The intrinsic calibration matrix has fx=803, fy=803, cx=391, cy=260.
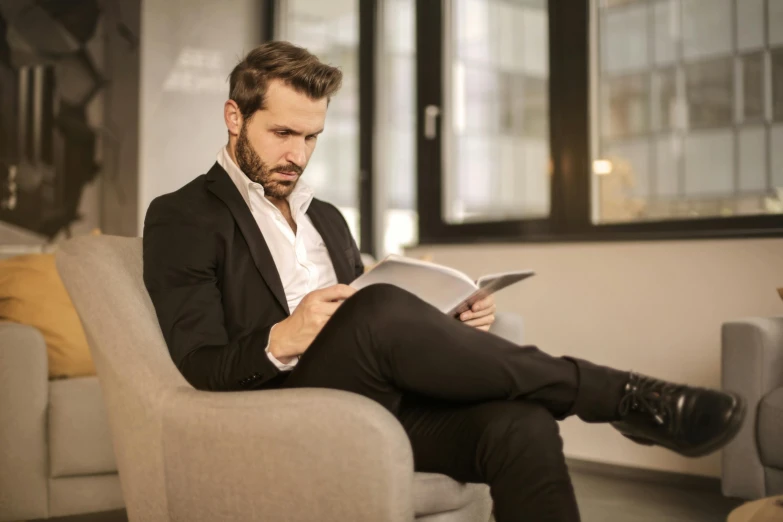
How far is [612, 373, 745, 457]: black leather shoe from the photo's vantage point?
1.21 metres

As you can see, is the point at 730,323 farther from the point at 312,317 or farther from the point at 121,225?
the point at 121,225

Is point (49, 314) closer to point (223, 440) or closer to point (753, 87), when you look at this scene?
point (223, 440)

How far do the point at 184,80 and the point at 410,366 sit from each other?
11.5 feet

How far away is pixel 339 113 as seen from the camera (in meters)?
4.45

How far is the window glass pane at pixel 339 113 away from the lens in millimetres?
4395

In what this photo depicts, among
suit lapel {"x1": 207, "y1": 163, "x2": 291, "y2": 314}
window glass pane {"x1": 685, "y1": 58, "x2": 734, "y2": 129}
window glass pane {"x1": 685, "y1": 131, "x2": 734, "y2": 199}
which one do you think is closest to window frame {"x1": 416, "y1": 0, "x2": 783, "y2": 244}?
window glass pane {"x1": 685, "y1": 131, "x2": 734, "y2": 199}

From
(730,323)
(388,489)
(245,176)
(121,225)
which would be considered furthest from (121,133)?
(388,489)

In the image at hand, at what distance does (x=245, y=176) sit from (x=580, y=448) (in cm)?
194

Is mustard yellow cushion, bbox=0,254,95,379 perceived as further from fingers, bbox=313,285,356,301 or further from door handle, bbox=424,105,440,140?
door handle, bbox=424,105,440,140

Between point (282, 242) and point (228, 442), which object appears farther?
point (282, 242)

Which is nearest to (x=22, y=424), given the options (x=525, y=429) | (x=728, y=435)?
(x=525, y=429)

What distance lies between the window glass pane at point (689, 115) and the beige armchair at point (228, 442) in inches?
74.2

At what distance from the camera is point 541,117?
135 inches

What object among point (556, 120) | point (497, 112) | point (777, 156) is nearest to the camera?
point (777, 156)
